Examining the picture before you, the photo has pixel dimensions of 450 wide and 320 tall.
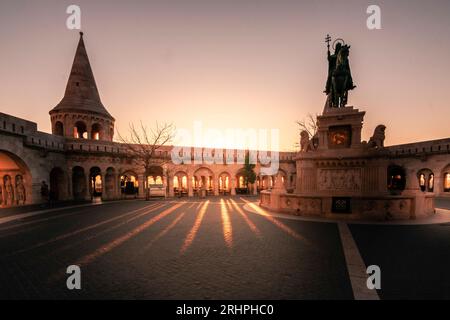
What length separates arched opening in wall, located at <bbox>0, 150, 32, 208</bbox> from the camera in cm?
1758

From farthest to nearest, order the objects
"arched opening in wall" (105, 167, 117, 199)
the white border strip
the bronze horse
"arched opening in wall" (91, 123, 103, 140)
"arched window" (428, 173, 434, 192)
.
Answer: "arched opening in wall" (91, 123, 103, 140) < "arched window" (428, 173, 434, 192) < "arched opening in wall" (105, 167, 117, 199) < the bronze horse < the white border strip

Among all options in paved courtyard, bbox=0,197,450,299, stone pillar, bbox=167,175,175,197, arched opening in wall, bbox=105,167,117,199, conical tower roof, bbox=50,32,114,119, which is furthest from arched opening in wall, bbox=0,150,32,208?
stone pillar, bbox=167,175,175,197

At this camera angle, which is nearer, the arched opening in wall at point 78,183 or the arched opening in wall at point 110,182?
the arched opening in wall at point 78,183

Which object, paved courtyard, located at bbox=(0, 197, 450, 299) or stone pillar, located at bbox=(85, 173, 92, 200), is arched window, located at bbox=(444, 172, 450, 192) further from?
stone pillar, located at bbox=(85, 173, 92, 200)

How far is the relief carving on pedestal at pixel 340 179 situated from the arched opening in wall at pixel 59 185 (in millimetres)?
25841

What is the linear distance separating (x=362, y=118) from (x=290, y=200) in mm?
6872

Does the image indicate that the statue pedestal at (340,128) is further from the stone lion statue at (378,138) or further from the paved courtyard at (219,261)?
the paved courtyard at (219,261)

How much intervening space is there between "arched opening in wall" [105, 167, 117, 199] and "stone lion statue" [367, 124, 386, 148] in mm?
26812

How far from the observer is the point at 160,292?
3.80 m

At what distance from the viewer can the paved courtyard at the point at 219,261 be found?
12.7ft

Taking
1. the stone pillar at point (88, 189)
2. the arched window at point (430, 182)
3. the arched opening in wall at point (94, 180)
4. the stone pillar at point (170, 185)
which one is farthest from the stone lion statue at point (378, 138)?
the stone pillar at point (88, 189)

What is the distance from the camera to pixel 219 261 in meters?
5.24
